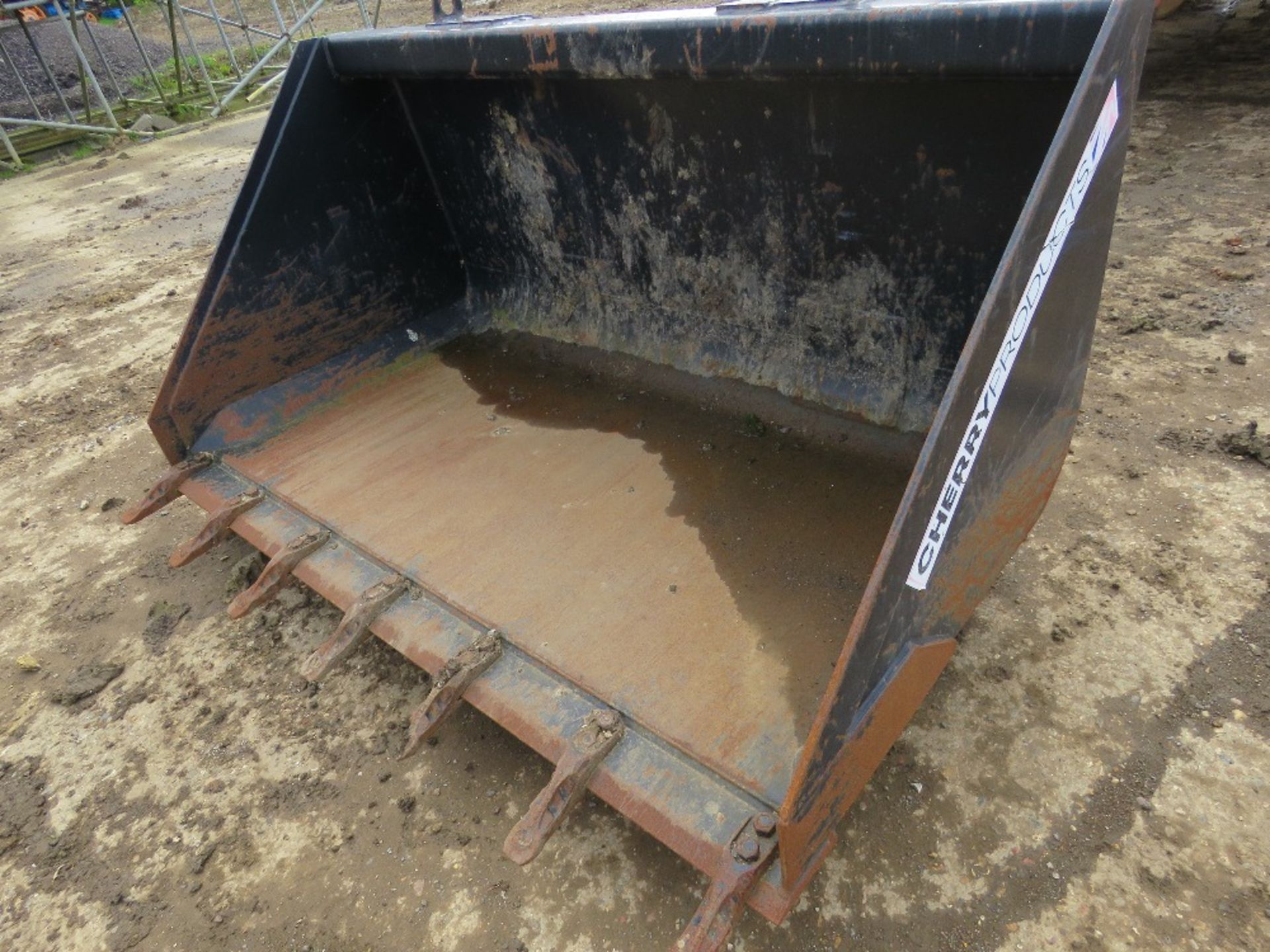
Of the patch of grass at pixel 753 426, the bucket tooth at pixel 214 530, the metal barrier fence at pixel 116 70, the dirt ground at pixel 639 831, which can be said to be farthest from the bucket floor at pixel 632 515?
the metal barrier fence at pixel 116 70

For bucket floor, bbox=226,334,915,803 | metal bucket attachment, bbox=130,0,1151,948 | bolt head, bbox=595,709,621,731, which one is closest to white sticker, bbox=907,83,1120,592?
metal bucket attachment, bbox=130,0,1151,948

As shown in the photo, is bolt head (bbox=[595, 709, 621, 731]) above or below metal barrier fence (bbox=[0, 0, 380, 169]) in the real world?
below

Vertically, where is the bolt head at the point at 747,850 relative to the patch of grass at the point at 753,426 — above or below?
above

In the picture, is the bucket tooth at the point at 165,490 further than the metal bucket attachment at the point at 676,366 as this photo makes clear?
Yes

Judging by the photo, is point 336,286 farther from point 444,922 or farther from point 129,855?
point 444,922

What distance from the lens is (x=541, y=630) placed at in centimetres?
187

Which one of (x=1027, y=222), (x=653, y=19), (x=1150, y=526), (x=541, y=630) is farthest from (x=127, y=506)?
(x=1150, y=526)

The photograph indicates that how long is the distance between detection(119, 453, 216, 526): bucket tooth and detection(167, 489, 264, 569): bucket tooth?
0.81ft

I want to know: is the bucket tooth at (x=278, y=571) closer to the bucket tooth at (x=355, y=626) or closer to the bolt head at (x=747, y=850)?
the bucket tooth at (x=355, y=626)

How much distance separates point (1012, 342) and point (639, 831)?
1.28 m

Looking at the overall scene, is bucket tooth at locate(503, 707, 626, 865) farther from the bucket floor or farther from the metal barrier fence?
the metal barrier fence

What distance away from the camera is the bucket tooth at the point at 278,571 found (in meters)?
2.04

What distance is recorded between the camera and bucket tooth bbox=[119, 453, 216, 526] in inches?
95.6

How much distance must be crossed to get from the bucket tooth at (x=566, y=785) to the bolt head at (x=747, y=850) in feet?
1.04
